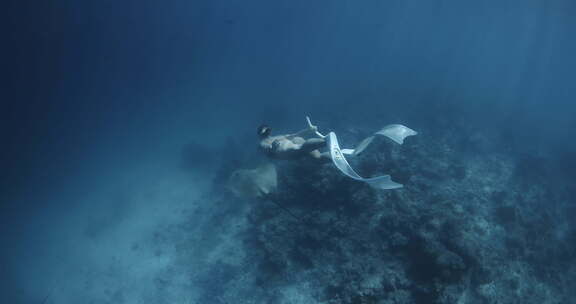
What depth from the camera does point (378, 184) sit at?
19.8 feet

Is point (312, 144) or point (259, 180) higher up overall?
point (312, 144)

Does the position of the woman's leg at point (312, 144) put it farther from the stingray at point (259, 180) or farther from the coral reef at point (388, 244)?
the stingray at point (259, 180)

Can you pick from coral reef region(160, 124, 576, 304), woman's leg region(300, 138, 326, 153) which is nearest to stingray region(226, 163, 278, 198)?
coral reef region(160, 124, 576, 304)

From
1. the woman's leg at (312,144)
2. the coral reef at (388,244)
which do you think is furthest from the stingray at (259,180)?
the woman's leg at (312,144)

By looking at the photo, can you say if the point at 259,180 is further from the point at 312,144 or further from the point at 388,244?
the point at 388,244

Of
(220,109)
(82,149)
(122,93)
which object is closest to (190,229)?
(220,109)

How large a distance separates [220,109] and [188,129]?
6.11 metres

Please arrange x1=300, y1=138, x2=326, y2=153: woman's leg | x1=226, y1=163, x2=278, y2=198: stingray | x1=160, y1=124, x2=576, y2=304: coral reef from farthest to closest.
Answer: x1=226, y1=163, x2=278, y2=198: stingray, x1=300, y1=138, x2=326, y2=153: woman's leg, x1=160, y1=124, x2=576, y2=304: coral reef

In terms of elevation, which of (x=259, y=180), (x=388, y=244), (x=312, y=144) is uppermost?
(x=312, y=144)

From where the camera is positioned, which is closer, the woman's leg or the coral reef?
the coral reef

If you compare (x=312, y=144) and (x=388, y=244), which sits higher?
(x=312, y=144)

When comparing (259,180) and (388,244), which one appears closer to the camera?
(388,244)

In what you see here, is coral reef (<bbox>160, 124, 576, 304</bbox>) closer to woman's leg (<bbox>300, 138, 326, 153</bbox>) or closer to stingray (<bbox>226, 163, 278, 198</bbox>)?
stingray (<bbox>226, 163, 278, 198</bbox>)

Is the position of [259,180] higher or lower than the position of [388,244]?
higher
